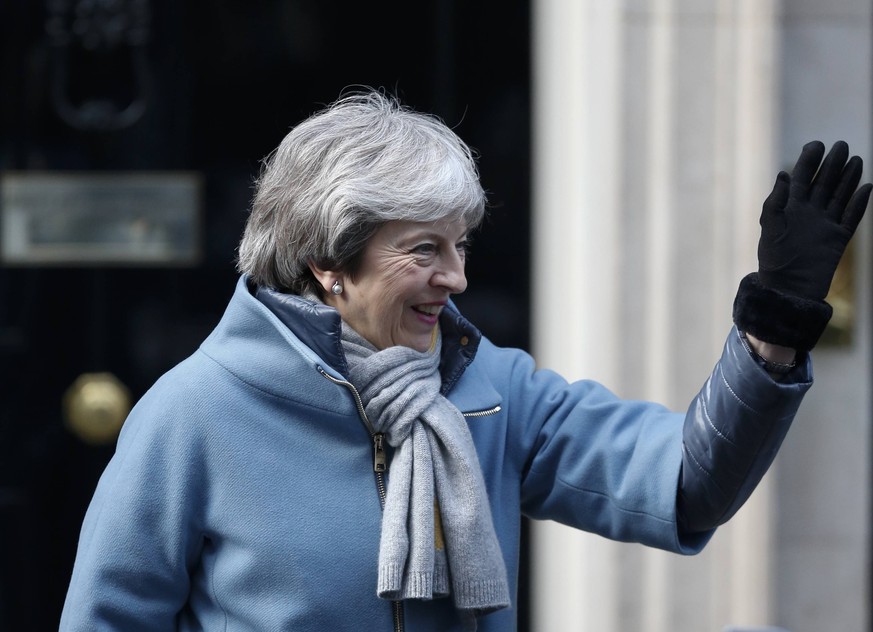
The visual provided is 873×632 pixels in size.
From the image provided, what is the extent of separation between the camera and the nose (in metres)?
1.77

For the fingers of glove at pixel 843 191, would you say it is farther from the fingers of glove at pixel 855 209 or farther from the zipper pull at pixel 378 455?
the zipper pull at pixel 378 455

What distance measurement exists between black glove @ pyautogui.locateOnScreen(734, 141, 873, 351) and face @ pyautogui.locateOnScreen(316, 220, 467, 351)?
0.43 meters

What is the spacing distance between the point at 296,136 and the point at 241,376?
14.0 inches

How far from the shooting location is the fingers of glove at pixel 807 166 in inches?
61.0

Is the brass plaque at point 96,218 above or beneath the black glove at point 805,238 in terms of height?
beneath

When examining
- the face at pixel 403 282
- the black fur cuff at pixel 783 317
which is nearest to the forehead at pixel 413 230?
the face at pixel 403 282


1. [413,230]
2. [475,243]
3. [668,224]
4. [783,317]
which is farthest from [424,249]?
[475,243]

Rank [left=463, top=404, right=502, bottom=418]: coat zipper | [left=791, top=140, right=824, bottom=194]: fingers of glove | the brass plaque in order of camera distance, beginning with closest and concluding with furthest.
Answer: [left=791, top=140, right=824, bottom=194]: fingers of glove < [left=463, top=404, right=502, bottom=418]: coat zipper < the brass plaque

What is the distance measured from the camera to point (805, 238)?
1.57m

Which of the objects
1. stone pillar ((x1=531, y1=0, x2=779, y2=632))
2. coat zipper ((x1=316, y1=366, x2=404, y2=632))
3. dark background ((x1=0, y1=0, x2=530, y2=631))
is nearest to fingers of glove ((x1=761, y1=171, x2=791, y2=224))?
coat zipper ((x1=316, y1=366, x2=404, y2=632))

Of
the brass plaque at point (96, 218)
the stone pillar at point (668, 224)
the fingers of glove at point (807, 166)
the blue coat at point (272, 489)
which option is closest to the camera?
the fingers of glove at point (807, 166)

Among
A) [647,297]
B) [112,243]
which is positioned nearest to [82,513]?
[112,243]

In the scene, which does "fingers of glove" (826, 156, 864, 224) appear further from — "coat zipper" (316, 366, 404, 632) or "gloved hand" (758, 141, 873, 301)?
"coat zipper" (316, 366, 404, 632)

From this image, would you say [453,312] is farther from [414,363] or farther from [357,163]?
[357,163]
